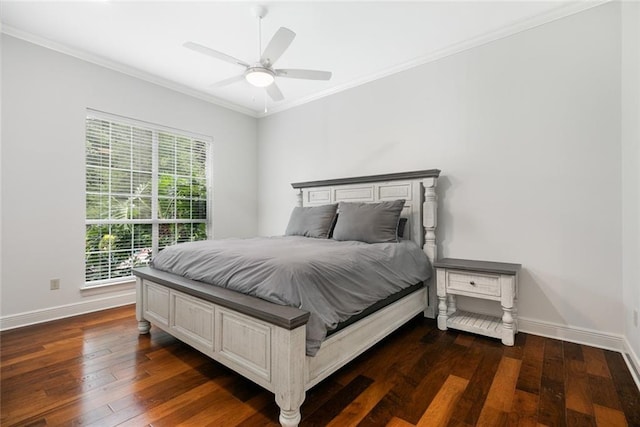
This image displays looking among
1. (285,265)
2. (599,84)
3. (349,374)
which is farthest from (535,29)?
(349,374)

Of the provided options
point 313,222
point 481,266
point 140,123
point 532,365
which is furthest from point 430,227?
point 140,123

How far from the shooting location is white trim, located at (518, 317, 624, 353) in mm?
2303

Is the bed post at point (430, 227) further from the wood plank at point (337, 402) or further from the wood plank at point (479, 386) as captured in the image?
the wood plank at point (337, 402)

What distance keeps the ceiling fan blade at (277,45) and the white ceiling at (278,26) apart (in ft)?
1.80

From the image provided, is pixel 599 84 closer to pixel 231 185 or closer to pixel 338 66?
pixel 338 66

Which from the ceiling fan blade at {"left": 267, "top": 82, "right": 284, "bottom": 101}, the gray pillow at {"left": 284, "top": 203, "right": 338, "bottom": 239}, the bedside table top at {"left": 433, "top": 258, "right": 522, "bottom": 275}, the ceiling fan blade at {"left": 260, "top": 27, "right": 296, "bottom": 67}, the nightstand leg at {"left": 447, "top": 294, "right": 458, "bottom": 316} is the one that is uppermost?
the ceiling fan blade at {"left": 260, "top": 27, "right": 296, "bottom": 67}

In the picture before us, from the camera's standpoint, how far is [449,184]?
3.13 m

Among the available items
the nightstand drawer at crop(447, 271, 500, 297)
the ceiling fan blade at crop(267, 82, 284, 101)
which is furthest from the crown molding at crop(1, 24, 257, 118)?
the nightstand drawer at crop(447, 271, 500, 297)

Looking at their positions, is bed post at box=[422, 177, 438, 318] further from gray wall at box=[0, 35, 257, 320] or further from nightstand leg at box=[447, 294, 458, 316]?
gray wall at box=[0, 35, 257, 320]

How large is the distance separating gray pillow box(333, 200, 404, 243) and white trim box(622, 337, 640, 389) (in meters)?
1.78

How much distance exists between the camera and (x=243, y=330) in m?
1.72

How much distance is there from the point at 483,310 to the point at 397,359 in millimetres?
1263

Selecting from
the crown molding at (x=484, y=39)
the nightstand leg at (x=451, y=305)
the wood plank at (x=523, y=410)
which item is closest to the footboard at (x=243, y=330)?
the wood plank at (x=523, y=410)

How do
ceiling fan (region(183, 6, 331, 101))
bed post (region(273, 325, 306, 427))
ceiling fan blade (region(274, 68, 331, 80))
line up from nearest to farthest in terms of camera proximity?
bed post (region(273, 325, 306, 427)) → ceiling fan (region(183, 6, 331, 101)) → ceiling fan blade (region(274, 68, 331, 80))
